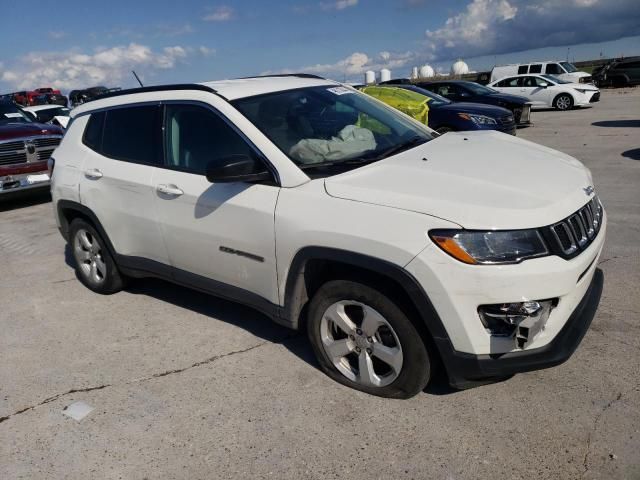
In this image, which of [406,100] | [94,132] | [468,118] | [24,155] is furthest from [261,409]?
[406,100]

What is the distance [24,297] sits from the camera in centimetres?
507

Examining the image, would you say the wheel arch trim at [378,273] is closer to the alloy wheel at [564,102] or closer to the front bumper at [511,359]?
the front bumper at [511,359]

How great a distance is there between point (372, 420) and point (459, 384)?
0.51 m

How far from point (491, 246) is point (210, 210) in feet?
5.85

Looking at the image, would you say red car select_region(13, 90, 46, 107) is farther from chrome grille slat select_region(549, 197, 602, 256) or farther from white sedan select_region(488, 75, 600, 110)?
chrome grille slat select_region(549, 197, 602, 256)

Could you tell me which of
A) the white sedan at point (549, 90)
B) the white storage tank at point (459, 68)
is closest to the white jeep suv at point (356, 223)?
the white sedan at point (549, 90)

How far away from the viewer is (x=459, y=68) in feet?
166

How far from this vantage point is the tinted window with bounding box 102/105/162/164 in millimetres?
3955

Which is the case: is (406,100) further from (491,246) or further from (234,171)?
(491,246)

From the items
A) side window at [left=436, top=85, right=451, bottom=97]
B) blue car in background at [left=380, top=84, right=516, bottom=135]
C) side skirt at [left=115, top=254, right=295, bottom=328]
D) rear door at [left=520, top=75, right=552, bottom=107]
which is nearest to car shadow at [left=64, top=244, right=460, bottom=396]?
side skirt at [left=115, top=254, right=295, bottom=328]

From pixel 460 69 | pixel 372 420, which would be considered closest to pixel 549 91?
pixel 372 420

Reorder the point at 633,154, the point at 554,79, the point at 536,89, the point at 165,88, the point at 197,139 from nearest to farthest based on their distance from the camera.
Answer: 1. the point at 197,139
2. the point at 165,88
3. the point at 633,154
4. the point at 536,89
5. the point at 554,79

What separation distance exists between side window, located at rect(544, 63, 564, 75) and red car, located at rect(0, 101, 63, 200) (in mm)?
20259

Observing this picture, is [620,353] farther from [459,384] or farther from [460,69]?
[460,69]
